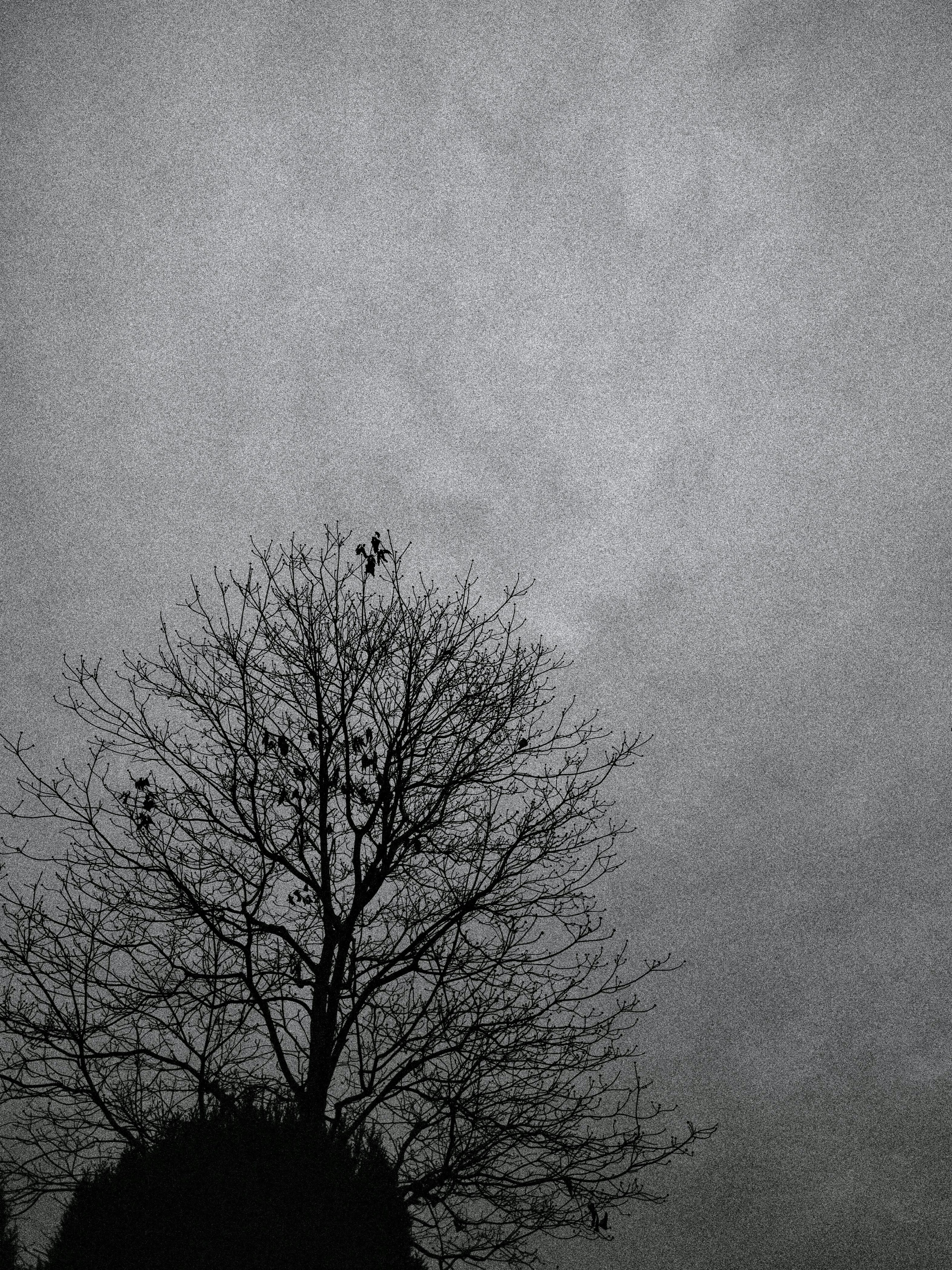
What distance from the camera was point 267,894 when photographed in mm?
8828

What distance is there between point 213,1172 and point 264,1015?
2.57 meters

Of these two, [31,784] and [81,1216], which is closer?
[81,1216]

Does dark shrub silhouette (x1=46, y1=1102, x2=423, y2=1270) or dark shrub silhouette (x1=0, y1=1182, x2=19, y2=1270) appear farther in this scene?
dark shrub silhouette (x1=0, y1=1182, x2=19, y2=1270)

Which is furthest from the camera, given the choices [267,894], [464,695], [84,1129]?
[464,695]

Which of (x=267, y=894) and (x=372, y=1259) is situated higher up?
(x=267, y=894)

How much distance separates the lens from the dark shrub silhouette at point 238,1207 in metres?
5.25

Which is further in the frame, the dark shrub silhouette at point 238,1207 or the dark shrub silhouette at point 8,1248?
the dark shrub silhouette at point 8,1248

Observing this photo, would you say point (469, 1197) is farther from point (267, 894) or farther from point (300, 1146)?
point (267, 894)

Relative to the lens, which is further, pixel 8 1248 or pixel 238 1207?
pixel 8 1248

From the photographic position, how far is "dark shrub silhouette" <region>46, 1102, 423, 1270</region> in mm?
5254

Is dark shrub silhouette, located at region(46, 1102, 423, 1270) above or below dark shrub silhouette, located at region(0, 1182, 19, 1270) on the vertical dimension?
below

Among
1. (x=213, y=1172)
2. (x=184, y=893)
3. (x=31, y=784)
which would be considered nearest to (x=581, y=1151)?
(x=213, y=1172)

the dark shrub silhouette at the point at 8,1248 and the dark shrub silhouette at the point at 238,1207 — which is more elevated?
the dark shrub silhouette at the point at 8,1248

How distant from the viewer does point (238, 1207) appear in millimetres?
5402
